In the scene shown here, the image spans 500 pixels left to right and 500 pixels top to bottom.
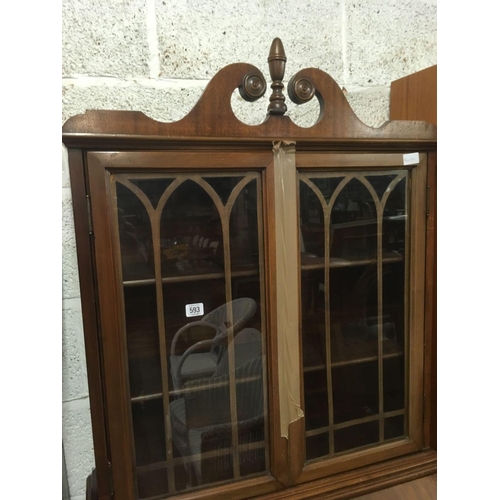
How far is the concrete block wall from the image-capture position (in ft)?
3.33

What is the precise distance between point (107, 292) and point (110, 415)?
235 millimetres

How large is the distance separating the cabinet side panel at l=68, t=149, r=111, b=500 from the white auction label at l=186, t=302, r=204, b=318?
174 millimetres

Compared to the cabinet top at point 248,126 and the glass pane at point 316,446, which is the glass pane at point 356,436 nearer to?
the glass pane at point 316,446

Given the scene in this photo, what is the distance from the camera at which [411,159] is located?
891 millimetres

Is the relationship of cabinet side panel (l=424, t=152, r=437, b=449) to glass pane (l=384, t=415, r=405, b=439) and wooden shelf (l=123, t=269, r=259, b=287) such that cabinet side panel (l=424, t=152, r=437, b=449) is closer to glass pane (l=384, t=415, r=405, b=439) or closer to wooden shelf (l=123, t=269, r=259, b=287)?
glass pane (l=384, t=415, r=405, b=439)

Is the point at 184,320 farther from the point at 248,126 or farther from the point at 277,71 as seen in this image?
the point at 277,71

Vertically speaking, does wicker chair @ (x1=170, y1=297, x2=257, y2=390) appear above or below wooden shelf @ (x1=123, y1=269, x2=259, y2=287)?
below

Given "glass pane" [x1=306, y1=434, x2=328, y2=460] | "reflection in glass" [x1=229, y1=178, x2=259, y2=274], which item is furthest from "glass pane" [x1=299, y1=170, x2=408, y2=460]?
"reflection in glass" [x1=229, y1=178, x2=259, y2=274]

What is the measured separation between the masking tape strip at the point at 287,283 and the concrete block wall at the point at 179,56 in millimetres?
394

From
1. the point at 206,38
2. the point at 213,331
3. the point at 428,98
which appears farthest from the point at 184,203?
the point at 428,98

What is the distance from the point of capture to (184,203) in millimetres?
783

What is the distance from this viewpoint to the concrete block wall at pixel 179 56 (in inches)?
A: 39.9

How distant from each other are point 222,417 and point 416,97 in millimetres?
977

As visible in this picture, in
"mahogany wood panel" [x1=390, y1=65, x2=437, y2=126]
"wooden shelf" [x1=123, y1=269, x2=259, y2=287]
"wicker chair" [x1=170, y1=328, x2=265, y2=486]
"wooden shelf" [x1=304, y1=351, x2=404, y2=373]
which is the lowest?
"wicker chair" [x1=170, y1=328, x2=265, y2=486]
